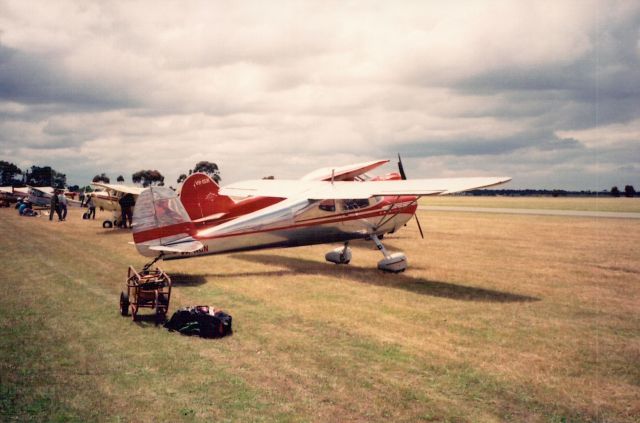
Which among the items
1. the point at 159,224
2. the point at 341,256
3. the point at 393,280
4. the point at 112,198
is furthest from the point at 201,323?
the point at 112,198

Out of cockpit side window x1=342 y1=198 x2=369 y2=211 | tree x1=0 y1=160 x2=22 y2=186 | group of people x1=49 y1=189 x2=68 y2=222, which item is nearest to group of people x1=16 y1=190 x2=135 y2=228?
group of people x1=49 y1=189 x2=68 y2=222

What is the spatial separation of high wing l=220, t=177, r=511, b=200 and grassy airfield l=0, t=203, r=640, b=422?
A: 7.47 feet

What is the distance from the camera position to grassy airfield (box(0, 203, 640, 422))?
450cm

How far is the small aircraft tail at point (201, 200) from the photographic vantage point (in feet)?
41.8

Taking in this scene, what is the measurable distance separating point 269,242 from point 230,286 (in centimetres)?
187

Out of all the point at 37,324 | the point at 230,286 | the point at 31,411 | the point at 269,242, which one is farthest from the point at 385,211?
the point at 31,411

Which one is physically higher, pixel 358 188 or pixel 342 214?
pixel 358 188

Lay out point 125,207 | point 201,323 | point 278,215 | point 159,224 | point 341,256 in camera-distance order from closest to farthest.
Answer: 1. point 201,323
2. point 159,224
3. point 278,215
4. point 341,256
5. point 125,207

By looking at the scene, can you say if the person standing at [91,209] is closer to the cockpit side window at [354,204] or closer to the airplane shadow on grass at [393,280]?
the airplane shadow on grass at [393,280]

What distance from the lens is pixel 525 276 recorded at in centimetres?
1165

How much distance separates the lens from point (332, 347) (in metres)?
6.21

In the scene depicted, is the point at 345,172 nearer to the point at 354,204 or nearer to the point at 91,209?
the point at 354,204

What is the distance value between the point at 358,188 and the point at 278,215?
252cm

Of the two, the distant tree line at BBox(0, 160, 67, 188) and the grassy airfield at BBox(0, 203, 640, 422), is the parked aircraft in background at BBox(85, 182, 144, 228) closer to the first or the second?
the grassy airfield at BBox(0, 203, 640, 422)
